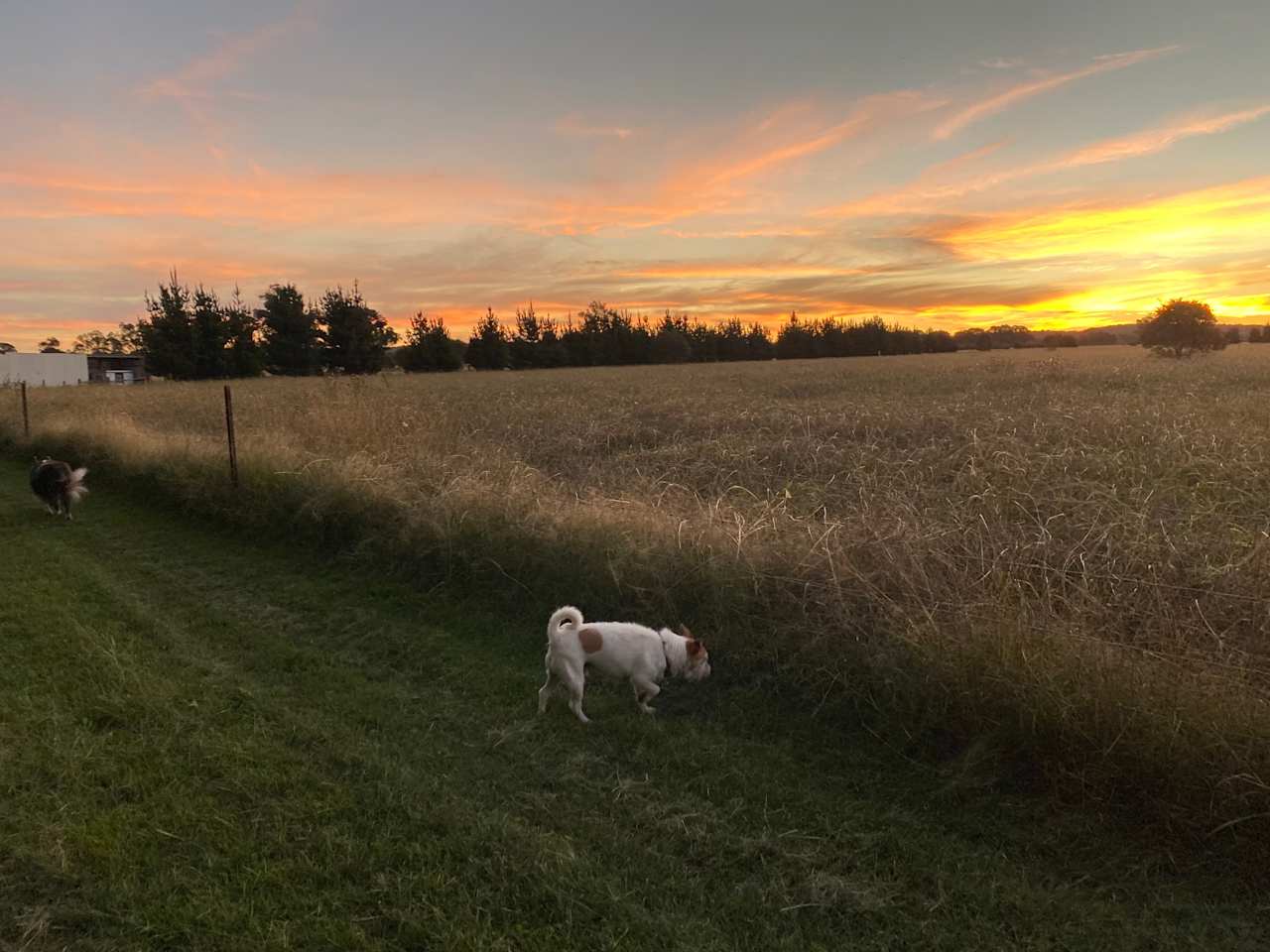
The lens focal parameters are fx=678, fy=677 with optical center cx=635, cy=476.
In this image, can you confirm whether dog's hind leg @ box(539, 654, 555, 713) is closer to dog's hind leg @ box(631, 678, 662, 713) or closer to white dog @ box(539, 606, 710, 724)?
white dog @ box(539, 606, 710, 724)

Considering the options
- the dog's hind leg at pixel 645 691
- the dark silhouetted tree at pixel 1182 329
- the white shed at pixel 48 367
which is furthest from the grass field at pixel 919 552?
the white shed at pixel 48 367

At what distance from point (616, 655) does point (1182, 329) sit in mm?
55090

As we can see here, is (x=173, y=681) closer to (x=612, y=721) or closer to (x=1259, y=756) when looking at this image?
(x=612, y=721)

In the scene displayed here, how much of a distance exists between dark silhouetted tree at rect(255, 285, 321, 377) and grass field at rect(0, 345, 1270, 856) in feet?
152

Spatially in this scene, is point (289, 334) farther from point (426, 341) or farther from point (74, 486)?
point (74, 486)

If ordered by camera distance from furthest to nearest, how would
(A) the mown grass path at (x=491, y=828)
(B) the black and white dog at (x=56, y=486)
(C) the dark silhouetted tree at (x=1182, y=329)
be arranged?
(C) the dark silhouetted tree at (x=1182, y=329) < (B) the black and white dog at (x=56, y=486) < (A) the mown grass path at (x=491, y=828)

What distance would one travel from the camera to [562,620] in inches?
184

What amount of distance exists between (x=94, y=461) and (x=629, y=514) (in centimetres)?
1233

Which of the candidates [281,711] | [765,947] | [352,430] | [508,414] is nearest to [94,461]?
[352,430]

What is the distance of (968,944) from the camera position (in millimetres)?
2736

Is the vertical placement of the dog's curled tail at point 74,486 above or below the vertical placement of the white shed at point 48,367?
below

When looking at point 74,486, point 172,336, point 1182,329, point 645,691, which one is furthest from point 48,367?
point 1182,329

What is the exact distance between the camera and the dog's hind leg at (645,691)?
4.55 metres

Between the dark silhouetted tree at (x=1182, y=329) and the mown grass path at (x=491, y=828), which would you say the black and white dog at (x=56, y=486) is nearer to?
the mown grass path at (x=491, y=828)
